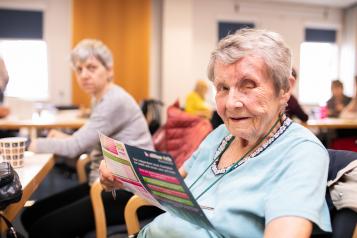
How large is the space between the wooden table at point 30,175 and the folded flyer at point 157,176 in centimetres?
37

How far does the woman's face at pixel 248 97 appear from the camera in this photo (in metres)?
0.85

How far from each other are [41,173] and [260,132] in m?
0.86

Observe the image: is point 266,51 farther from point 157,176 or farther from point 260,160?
Result: point 157,176

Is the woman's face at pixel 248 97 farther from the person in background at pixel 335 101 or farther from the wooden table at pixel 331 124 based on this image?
the person in background at pixel 335 101

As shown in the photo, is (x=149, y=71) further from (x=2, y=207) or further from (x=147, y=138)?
(x=2, y=207)

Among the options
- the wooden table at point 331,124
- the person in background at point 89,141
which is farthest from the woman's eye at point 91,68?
the wooden table at point 331,124

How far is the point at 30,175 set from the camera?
1214 mm

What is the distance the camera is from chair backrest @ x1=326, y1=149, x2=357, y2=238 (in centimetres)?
74

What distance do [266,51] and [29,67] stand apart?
19.7ft

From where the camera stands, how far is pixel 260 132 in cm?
92

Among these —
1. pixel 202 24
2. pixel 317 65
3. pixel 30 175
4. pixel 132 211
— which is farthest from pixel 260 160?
pixel 317 65

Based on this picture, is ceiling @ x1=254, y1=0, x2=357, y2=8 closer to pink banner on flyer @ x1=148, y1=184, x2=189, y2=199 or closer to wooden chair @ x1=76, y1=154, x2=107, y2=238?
wooden chair @ x1=76, y1=154, x2=107, y2=238

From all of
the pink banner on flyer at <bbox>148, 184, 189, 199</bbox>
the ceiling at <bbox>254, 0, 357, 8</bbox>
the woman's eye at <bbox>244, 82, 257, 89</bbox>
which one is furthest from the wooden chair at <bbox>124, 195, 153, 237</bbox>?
the ceiling at <bbox>254, 0, 357, 8</bbox>

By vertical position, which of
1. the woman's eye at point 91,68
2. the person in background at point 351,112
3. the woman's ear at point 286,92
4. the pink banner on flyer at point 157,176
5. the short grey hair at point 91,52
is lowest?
the person in background at point 351,112
